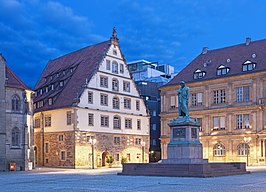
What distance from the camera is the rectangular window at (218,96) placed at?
202 ft

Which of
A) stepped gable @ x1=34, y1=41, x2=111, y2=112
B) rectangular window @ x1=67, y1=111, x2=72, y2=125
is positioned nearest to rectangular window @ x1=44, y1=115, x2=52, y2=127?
stepped gable @ x1=34, y1=41, x2=111, y2=112

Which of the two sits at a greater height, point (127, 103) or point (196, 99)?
point (196, 99)

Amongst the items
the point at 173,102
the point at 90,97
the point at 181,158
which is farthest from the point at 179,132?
the point at 173,102

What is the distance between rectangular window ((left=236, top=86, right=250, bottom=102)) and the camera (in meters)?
59.0

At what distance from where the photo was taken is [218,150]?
61.2 metres

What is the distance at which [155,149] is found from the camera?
243ft

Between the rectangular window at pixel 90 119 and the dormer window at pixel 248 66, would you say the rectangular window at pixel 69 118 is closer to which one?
A: the rectangular window at pixel 90 119

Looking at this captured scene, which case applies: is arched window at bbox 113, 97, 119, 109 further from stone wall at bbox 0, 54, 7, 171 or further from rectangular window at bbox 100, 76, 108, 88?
stone wall at bbox 0, 54, 7, 171

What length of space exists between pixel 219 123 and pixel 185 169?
3245 centimetres

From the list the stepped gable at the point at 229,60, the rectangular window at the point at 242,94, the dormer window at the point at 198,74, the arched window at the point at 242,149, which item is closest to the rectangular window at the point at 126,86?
the stepped gable at the point at 229,60

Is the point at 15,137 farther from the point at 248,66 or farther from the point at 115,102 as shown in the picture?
the point at 248,66

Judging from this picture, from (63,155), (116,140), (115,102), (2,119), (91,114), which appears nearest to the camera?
(2,119)

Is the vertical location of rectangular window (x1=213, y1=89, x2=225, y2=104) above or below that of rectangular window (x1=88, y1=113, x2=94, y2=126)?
above

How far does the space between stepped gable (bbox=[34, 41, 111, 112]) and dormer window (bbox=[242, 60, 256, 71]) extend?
59.2ft
